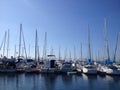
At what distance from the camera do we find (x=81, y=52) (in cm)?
8288

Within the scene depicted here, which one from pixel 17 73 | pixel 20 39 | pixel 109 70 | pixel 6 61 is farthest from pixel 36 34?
pixel 109 70

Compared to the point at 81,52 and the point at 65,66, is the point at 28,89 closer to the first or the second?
the point at 65,66

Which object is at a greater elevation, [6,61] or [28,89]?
[6,61]

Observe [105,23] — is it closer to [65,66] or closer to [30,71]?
[65,66]

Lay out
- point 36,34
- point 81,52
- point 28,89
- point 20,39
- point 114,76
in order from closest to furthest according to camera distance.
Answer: point 28,89, point 114,76, point 20,39, point 36,34, point 81,52

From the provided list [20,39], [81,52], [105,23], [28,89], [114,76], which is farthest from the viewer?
[81,52]

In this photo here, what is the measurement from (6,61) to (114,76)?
38863mm

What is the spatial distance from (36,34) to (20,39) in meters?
8.56

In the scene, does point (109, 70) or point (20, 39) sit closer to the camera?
point (109, 70)

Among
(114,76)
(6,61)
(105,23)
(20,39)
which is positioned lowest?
(114,76)

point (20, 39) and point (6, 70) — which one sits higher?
point (20, 39)

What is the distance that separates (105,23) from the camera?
59.2 m

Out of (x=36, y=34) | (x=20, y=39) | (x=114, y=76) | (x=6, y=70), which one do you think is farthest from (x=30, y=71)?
(x=114, y=76)

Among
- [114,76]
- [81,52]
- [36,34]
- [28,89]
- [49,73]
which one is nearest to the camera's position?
[28,89]
